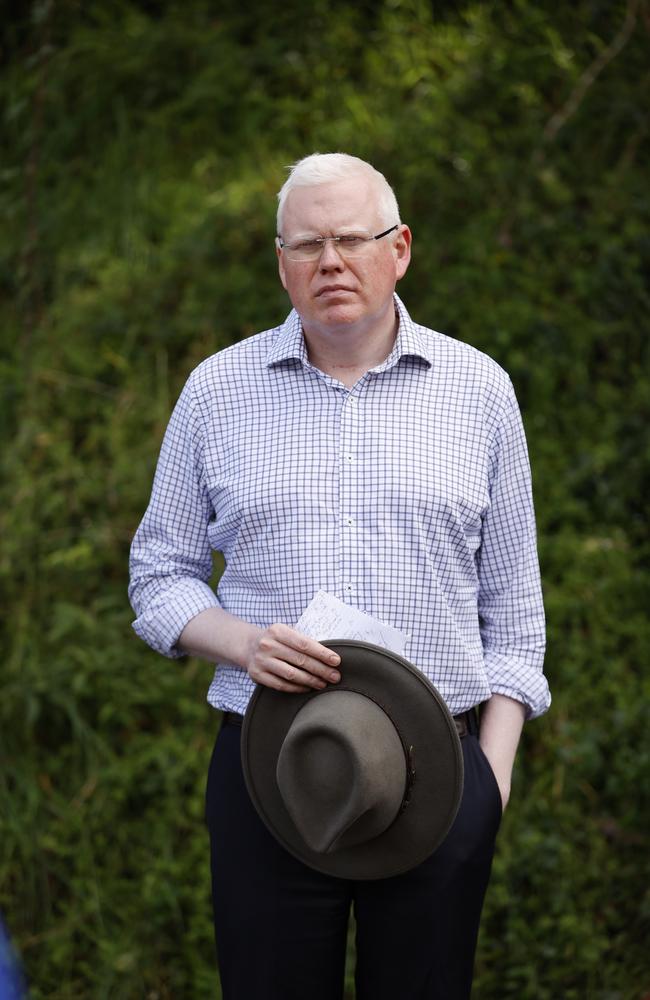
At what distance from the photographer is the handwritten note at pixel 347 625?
6.33 ft

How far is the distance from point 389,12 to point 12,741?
3918 millimetres

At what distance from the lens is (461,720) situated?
2111 millimetres

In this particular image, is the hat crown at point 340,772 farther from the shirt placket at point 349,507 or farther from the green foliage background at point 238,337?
the green foliage background at point 238,337

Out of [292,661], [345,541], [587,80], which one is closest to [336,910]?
[292,661]

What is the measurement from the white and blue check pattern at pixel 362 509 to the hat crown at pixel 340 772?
0.20m

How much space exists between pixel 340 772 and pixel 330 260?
0.88m

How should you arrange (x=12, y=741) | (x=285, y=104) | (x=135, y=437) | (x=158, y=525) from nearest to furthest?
(x=158, y=525) < (x=12, y=741) < (x=135, y=437) < (x=285, y=104)

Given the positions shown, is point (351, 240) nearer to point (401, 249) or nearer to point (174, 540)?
point (401, 249)

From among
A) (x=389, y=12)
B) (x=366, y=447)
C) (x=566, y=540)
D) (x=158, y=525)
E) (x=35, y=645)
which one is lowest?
(x=35, y=645)

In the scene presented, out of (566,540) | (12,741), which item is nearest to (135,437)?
(12,741)

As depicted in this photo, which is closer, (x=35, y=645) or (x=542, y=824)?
(x=542, y=824)

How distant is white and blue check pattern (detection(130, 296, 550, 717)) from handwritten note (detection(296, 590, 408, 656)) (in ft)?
0.16

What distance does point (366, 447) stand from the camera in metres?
2.03

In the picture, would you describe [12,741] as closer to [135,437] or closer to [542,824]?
[135,437]
